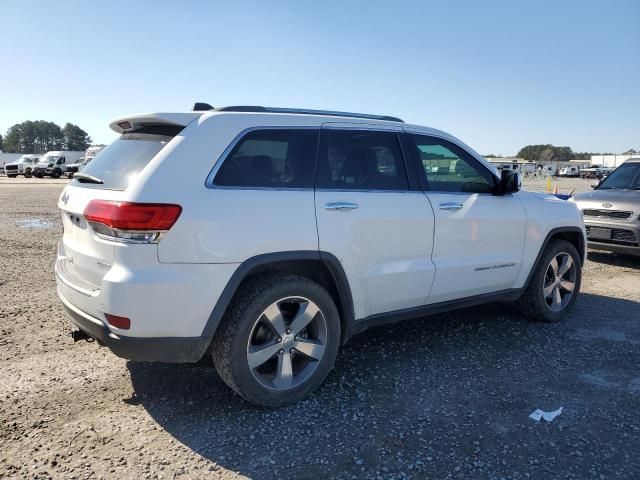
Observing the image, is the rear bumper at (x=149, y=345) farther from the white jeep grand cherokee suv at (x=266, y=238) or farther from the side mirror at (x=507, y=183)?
the side mirror at (x=507, y=183)

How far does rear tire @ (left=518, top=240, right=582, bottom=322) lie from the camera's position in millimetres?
4777

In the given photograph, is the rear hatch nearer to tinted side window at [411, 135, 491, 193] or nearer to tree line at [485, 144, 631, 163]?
tinted side window at [411, 135, 491, 193]

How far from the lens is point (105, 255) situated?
276 cm

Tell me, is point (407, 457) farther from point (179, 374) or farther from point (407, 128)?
point (407, 128)

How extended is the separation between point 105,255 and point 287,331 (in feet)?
3.90

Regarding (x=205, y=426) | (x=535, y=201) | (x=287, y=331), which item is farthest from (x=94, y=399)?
(x=535, y=201)

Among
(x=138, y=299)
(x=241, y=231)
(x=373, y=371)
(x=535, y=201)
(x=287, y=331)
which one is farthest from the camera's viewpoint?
(x=535, y=201)

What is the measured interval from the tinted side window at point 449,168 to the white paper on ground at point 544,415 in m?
1.74

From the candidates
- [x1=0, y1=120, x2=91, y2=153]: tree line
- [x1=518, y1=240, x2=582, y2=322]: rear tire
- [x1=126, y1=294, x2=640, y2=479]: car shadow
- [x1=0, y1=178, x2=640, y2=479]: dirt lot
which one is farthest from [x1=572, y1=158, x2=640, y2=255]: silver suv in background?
[x1=0, y1=120, x2=91, y2=153]: tree line

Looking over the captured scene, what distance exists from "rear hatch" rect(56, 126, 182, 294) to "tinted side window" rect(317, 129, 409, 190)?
1.02 meters

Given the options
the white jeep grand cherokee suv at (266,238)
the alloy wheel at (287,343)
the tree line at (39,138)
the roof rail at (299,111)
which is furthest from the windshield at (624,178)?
the tree line at (39,138)

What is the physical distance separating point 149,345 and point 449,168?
8.90 ft

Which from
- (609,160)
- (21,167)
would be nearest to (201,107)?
(21,167)

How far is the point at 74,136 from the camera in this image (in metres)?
132
